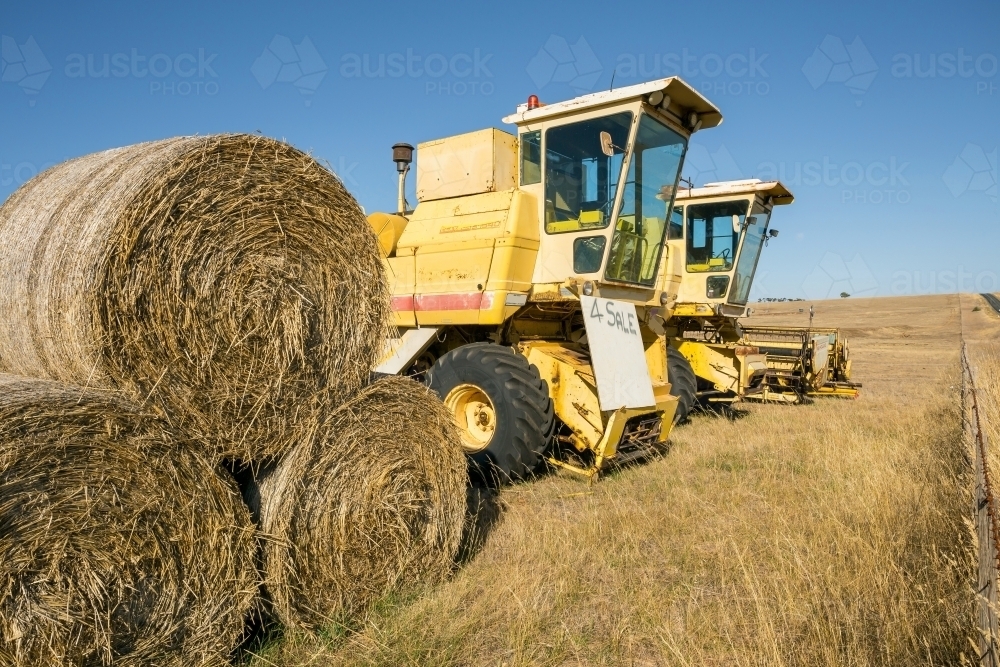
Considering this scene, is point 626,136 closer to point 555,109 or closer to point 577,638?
point 555,109

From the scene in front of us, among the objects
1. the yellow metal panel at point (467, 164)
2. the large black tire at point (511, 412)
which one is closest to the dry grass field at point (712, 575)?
the large black tire at point (511, 412)

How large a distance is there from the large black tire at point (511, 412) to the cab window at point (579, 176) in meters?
1.43

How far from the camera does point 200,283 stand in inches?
116

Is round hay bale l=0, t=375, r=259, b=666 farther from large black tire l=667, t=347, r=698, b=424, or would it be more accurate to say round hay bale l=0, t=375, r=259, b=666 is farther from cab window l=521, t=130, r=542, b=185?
large black tire l=667, t=347, r=698, b=424

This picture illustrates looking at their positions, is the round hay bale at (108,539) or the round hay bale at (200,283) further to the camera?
the round hay bale at (200,283)

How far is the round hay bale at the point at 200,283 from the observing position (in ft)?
8.82

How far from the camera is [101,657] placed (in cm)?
241

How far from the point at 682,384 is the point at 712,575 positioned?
514 centimetres

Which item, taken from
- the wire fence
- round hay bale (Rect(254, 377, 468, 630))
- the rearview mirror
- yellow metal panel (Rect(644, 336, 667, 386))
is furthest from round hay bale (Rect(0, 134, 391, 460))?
yellow metal panel (Rect(644, 336, 667, 386))

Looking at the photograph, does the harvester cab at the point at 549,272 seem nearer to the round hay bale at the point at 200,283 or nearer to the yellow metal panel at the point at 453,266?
the yellow metal panel at the point at 453,266

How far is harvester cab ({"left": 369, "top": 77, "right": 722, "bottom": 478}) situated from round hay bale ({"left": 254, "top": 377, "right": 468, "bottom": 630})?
6.15 feet

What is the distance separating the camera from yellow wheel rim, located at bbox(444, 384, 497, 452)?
244 inches

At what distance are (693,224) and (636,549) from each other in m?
7.59

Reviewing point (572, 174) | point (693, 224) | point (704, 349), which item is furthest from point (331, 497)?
point (693, 224)
